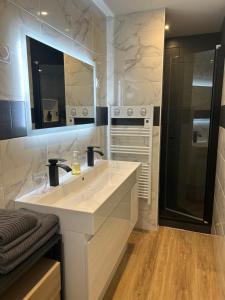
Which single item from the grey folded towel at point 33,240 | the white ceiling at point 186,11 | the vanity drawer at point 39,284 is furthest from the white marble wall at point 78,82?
the vanity drawer at point 39,284

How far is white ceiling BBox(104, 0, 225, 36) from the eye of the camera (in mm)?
2020

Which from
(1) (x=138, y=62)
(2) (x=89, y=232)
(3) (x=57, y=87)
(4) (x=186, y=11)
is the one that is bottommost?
(2) (x=89, y=232)

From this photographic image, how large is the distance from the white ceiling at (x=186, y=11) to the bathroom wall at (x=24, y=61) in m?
0.35

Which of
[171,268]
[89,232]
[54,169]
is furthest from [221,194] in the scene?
[54,169]

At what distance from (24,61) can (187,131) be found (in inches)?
80.4

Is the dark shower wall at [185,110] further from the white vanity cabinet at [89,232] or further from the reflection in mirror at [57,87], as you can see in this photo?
the white vanity cabinet at [89,232]

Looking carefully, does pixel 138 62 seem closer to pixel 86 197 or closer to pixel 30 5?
pixel 30 5

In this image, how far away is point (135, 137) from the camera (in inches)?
98.0

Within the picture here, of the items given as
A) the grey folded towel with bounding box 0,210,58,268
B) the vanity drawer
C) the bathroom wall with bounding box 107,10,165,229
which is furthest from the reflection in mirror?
the vanity drawer

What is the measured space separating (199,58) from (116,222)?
2.07 meters

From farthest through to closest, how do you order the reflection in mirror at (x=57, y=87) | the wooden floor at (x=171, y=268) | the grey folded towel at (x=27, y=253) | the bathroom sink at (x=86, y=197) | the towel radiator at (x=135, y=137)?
the towel radiator at (x=135, y=137)
the wooden floor at (x=171, y=268)
the reflection in mirror at (x=57, y=87)
the bathroom sink at (x=86, y=197)
the grey folded towel at (x=27, y=253)

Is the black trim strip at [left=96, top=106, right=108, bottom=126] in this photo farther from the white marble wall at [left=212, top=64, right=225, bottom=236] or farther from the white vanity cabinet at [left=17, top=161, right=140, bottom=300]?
the white marble wall at [left=212, top=64, right=225, bottom=236]

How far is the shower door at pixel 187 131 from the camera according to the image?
2564mm

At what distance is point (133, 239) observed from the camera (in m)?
2.43
